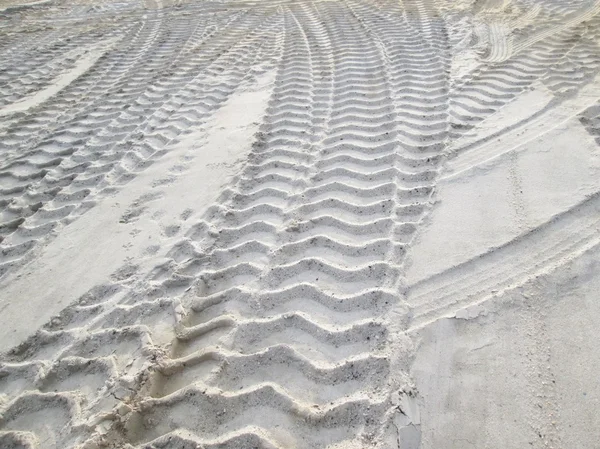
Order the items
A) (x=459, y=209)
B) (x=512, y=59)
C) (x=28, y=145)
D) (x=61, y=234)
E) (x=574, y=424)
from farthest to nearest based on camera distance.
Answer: (x=512, y=59) → (x=28, y=145) → (x=61, y=234) → (x=459, y=209) → (x=574, y=424)

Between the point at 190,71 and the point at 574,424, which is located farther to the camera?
the point at 190,71

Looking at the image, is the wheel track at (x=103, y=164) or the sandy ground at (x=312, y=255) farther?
the wheel track at (x=103, y=164)

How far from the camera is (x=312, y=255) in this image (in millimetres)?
2797

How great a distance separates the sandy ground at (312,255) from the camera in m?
2.00

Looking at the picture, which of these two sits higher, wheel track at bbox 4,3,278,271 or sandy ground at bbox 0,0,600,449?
wheel track at bbox 4,3,278,271

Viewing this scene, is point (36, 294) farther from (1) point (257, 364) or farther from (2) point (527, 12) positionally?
(2) point (527, 12)

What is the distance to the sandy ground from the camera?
1998mm

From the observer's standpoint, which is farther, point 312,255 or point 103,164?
point 103,164

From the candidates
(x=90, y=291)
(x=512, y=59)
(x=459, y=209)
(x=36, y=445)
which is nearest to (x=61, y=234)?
(x=90, y=291)

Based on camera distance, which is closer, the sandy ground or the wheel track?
the sandy ground

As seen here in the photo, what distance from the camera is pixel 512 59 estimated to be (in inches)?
200

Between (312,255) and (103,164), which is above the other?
(103,164)

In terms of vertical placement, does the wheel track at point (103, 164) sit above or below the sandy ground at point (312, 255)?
above

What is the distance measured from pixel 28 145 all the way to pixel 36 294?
7.49 feet
